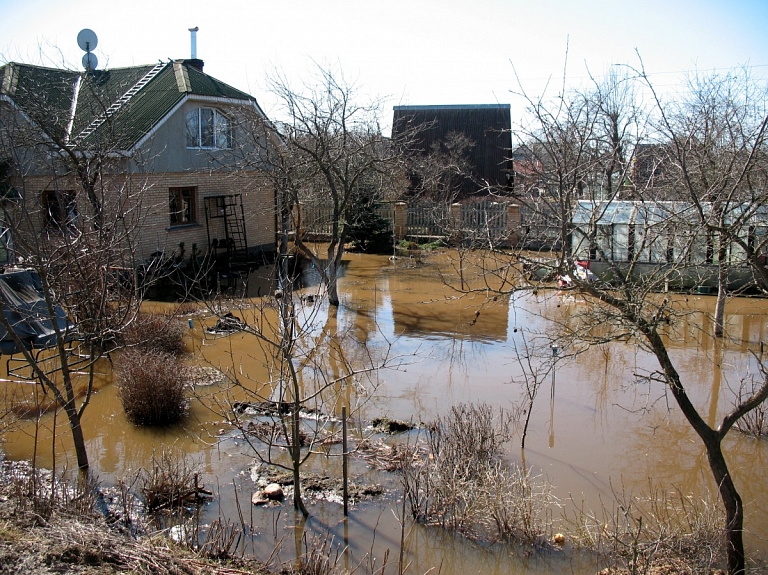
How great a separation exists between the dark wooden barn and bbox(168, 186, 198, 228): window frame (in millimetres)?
12778

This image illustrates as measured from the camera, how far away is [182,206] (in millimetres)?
19562

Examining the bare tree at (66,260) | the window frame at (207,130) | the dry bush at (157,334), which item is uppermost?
the window frame at (207,130)

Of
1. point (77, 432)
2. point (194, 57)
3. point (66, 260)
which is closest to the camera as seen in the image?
point (77, 432)

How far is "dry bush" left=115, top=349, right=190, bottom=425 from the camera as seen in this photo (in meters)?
8.59

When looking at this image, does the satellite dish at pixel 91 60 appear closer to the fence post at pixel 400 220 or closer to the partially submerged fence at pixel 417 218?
the partially submerged fence at pixel 417 218

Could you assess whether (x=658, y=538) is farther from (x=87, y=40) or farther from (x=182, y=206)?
(x=87, y=40)

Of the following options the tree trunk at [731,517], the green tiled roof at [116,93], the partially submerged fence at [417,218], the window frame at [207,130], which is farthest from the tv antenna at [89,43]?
the tree trunk at [731,517]

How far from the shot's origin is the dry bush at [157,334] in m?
10.5

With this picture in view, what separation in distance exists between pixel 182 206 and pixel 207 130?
2387mm

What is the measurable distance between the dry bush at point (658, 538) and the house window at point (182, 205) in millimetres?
15124

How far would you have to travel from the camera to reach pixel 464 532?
20.5 feet

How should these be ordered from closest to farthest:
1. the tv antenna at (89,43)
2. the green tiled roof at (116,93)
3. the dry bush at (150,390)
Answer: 1. the dry bush at (150,390)
2. the green tiled roof at (116,93)
3. the tv antenna at (89,43)

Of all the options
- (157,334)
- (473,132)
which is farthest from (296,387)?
(473,132)

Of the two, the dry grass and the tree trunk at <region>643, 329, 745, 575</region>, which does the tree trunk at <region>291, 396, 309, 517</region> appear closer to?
the dry grass
